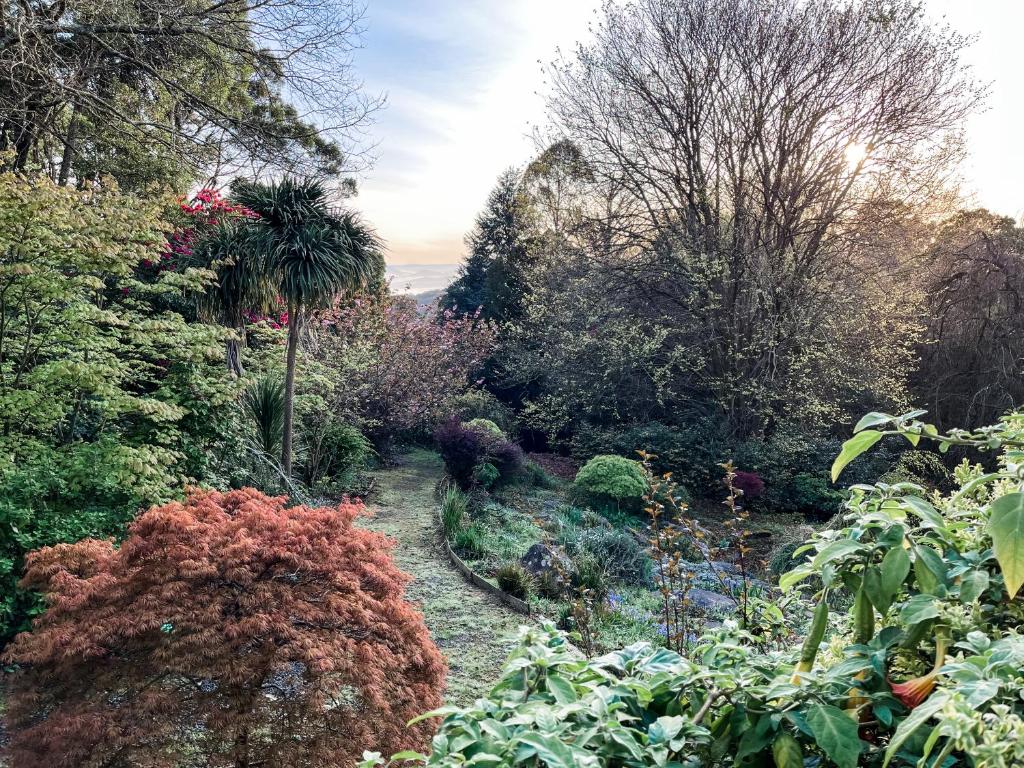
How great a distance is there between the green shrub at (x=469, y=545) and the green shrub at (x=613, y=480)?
2927 mm

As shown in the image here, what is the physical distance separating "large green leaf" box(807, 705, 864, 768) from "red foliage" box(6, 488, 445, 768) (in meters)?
2.33

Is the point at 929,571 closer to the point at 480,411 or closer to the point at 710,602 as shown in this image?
the point at 710,602

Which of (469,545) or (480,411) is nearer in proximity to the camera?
(469,545)

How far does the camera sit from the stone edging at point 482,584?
5977mm

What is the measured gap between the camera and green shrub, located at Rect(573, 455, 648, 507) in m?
10.1

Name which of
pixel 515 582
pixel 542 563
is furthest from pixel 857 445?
pixel 542 563

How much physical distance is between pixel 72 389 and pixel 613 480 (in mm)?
7220

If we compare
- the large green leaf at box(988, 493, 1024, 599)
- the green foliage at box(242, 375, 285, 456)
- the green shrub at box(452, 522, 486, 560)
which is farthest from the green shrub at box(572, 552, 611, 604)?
the large green leaf at box(988, 493, 1024, 599)

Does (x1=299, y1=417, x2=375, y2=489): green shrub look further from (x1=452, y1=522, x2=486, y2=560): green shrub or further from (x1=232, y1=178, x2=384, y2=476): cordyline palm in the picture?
(x1=452, y1=522, x2=486, y2=560): green shrub

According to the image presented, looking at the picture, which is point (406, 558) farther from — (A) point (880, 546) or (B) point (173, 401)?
(A) point (880, 546)

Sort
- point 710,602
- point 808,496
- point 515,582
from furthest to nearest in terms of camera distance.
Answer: point 808,496, point 710,602, point 515,582

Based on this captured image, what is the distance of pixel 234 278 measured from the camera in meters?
8.76

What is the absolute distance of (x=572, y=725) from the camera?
3.19 feet

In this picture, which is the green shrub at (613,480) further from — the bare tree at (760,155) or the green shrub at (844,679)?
the green shrub at (844,679)
